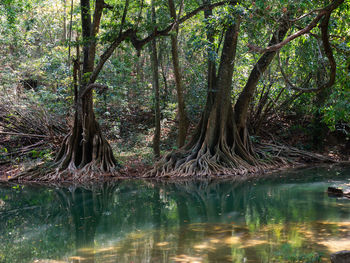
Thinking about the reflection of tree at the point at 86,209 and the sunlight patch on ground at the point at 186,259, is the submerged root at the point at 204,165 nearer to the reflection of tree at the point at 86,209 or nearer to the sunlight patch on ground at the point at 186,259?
the reflection of tree at the point at 86,209

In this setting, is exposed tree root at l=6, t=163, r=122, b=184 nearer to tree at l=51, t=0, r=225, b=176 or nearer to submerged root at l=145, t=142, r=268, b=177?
tree at l=51, t=0, r=225, b=176

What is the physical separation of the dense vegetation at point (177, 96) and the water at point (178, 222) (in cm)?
182

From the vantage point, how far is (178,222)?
600cm

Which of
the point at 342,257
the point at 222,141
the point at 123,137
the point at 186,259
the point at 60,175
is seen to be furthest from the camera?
the point at 123,137

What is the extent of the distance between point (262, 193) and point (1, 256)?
529cm

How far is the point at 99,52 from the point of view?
54.2ft

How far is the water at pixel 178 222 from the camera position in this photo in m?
4.43

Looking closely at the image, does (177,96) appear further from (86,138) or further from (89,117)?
(86,138)

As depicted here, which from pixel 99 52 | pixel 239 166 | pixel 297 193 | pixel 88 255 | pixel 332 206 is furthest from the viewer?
pixel 99 52

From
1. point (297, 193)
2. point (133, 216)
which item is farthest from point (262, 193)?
point (133, 216)

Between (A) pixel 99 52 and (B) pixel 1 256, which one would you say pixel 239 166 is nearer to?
(B) pixel 1 256

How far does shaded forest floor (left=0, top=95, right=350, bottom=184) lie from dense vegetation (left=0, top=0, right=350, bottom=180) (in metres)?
0.05

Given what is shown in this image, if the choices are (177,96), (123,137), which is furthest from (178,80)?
(123,137)

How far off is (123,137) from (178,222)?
10.4m
